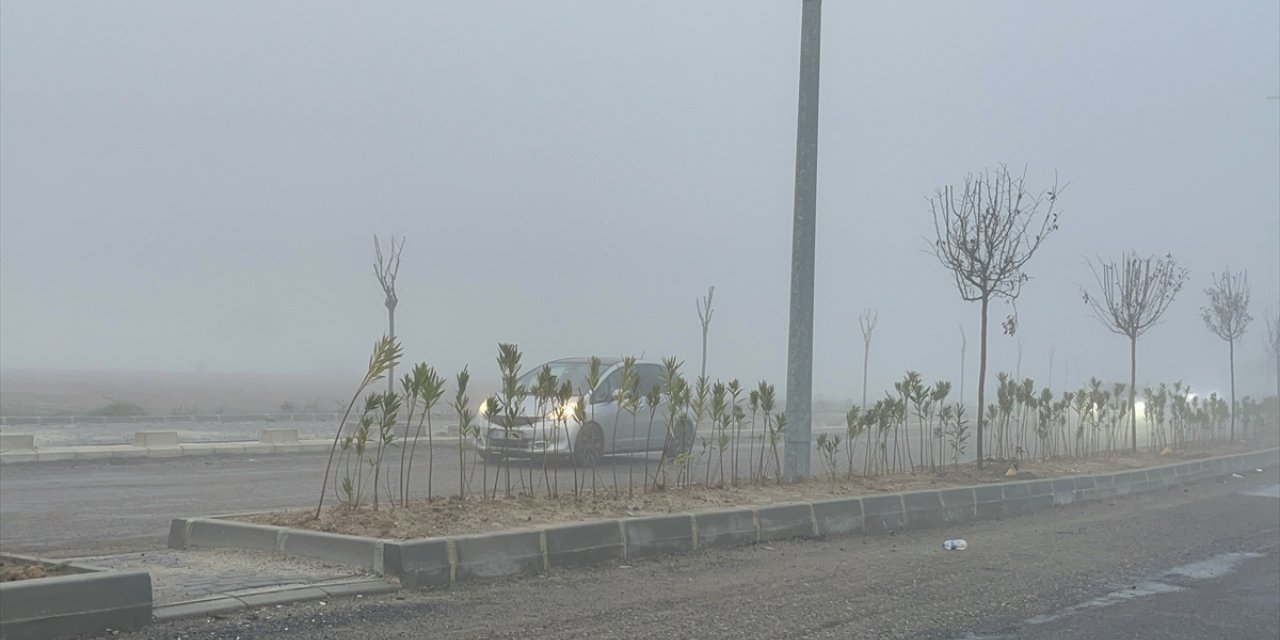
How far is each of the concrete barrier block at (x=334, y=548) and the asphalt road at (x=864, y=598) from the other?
1.85 feet

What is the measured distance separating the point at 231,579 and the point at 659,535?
3.73m

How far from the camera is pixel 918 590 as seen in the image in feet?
28.7

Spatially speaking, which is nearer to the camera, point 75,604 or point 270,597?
point 75,604

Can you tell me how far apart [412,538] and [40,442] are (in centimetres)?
2089

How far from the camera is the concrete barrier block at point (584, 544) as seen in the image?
9.12 meters

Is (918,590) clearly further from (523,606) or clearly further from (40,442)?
(40,442)

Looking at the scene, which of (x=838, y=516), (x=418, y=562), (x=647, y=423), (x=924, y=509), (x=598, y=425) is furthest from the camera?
(x=647, y=423)

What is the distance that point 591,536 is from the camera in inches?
372

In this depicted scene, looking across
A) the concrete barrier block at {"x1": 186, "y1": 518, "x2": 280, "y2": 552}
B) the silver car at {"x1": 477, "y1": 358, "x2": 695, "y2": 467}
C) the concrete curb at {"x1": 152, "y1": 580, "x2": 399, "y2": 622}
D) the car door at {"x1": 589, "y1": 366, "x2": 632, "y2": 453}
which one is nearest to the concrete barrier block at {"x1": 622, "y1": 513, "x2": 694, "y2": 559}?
the concrete curb at {"x1": 152, "y1": 580, "x2": 399, "y2": 622}

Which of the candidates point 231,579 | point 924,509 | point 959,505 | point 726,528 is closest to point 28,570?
point 231,579

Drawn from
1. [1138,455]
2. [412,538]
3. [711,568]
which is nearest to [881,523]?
[711,568]

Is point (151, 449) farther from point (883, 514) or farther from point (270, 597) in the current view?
point (270, 597)

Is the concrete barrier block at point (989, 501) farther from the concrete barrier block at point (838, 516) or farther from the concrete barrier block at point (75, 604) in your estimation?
the concrete barrier block at point (75, 604)

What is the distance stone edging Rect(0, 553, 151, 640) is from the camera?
591cm
